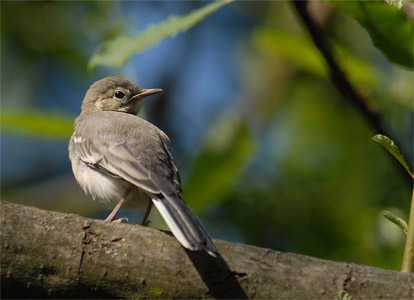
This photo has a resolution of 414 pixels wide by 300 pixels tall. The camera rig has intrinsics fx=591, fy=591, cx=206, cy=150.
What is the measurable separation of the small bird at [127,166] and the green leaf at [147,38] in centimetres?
86

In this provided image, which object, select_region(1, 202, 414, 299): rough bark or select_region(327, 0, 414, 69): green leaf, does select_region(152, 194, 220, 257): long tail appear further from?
select_region(327, 0, 414, 69): green leaf

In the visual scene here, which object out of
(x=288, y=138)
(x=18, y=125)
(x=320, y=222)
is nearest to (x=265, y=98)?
(x=288, y=138)

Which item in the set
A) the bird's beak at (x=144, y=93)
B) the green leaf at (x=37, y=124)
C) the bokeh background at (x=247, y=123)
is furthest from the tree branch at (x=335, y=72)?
the bird's beak at (x=144, y=93)

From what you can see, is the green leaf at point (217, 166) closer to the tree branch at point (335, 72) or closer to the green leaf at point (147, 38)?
the tree branch at point (335, 72)

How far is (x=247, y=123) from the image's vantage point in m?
5.32

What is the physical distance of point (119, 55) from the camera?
3.62 m

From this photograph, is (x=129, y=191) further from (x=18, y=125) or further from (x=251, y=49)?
(x=251, y=49)

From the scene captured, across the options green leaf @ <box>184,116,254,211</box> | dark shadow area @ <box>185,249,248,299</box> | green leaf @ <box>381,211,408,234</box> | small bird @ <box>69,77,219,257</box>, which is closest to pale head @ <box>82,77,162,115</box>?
small bird @ <box>69,77,219,257</box>

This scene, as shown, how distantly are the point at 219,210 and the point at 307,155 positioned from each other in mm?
1087

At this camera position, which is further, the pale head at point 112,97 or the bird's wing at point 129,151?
the pale head at point 112,97

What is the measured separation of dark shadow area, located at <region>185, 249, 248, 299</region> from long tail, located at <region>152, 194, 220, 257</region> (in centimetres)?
9

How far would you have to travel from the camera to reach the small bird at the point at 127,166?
379cm

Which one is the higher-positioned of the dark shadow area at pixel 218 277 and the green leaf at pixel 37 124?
the green leaf at pixel 37 124

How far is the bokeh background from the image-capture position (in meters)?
4.55
